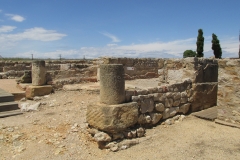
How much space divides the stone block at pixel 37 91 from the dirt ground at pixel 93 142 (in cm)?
232

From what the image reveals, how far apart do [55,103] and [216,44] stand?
94.7 feet

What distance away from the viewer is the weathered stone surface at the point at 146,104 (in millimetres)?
Answer: 4613

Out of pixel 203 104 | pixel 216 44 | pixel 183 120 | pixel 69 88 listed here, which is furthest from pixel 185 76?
pixel 216 44

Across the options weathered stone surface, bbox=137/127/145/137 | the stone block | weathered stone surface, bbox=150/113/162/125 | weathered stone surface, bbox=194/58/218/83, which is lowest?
weathered stone surface, bbox=137/127/145/137

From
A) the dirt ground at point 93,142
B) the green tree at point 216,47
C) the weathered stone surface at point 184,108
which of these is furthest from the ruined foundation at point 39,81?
the green tree at point 216,47

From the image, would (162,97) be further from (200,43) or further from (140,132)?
(200,43)

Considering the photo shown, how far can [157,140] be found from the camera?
14.0 ft

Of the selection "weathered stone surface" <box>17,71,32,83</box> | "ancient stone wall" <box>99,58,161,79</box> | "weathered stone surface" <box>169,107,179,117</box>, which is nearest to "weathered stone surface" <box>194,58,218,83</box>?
"weathered stone surface" <box>169,107,179,117</box>

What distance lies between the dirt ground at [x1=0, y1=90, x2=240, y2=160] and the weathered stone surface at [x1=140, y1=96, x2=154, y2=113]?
0.45 m

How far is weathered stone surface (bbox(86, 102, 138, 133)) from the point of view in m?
4.06

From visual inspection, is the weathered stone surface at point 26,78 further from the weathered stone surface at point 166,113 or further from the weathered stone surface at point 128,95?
the weathered stone surface at point 166,113

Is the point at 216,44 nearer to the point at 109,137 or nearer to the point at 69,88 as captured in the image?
the point at 69,88

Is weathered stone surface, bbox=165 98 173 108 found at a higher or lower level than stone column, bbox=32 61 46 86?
lower

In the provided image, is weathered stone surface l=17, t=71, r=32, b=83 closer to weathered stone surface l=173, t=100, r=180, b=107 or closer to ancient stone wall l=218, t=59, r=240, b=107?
weathered stone surface l=173, t=100, r=180, b=107
